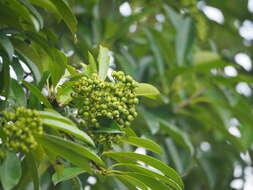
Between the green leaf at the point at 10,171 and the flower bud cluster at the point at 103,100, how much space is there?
0.52 feet

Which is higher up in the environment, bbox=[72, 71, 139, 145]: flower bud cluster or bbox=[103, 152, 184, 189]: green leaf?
bbox=[72, 71, 139, 145]: flower bud cluster

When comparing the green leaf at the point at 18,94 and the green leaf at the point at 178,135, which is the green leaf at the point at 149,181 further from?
the green leaf at the point at 178,135

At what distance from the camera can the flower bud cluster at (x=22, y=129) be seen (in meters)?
0.93

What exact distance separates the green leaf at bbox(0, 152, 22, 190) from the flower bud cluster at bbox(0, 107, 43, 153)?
6cm

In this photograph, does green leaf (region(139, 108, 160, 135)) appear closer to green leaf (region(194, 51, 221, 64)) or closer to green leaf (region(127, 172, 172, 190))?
green leaf (region(194, 51, 221, 64))

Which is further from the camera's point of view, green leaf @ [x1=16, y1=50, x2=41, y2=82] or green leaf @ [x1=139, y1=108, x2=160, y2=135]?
green leaf @ [x1=139, y1=108, x2=160, y2=135]

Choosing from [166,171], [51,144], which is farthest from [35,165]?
[166,171]

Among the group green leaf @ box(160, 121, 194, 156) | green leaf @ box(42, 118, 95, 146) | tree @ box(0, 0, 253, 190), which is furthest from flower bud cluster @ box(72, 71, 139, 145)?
green leaf @ box(160, 121, 194, 156)

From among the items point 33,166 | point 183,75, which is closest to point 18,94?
point 33,166

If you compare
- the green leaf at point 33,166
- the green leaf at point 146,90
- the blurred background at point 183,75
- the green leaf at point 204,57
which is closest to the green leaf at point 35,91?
the green leaf at point 33,166

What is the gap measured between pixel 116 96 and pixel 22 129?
8.9 inches

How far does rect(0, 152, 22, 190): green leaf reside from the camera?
100 centimetres

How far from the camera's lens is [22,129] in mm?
943

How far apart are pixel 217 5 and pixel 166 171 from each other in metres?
1.70
